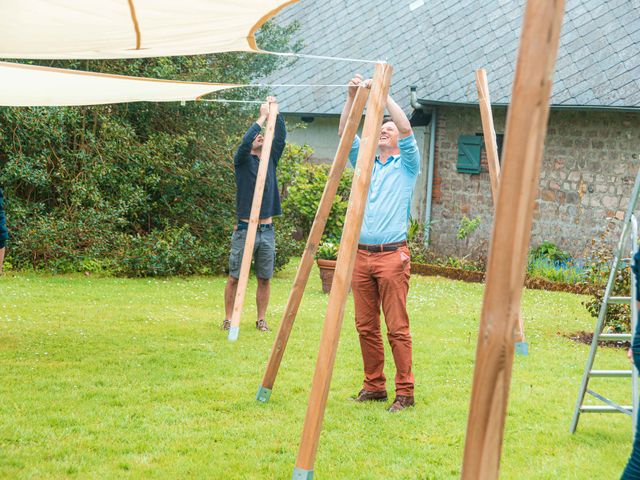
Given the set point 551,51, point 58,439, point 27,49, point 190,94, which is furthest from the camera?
point 190,94

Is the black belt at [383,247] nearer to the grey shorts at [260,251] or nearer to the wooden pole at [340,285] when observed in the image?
the wooden pole at [340,285]

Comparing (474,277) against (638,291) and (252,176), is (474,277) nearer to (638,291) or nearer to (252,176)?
(252,176)

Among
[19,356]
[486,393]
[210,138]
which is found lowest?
[19,356]

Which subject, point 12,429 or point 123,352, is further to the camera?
point 123,352

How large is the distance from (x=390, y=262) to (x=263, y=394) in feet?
4.43

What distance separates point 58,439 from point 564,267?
12224 millimetres

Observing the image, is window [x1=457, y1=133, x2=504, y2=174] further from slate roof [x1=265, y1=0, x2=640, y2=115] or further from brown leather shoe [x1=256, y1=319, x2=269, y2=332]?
brown leather shoe [x1=256, y1=319, x2=269, y2=332]

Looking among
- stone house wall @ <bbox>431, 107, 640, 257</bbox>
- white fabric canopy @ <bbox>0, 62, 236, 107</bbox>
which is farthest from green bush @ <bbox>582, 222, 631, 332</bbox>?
stone house wall @ <bbox>431, 107, 640, 257</bbox>

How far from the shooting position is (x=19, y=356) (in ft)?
26.2

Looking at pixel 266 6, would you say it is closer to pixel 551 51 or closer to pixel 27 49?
pixel 27 49

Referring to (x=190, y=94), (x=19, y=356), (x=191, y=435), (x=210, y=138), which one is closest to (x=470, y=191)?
(x=210, y=138)

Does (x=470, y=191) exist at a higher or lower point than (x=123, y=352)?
higher

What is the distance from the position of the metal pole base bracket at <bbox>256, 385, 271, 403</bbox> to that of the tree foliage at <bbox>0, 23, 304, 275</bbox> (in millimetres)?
7650

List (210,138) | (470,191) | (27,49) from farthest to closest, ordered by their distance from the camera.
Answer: (470,191) → (210,138) → (27,49)
